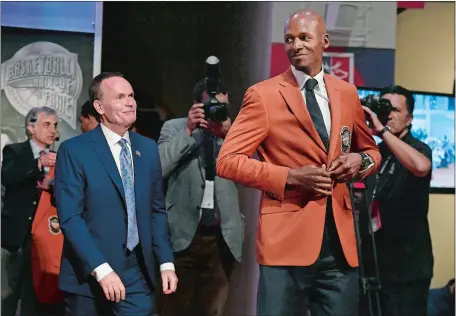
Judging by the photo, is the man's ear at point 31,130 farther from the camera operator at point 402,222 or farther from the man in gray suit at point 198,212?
the camera operator at point 402,222

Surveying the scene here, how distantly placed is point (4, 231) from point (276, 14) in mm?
1738

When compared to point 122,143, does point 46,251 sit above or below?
below

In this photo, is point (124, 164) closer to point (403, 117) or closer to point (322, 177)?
point (322, 177)

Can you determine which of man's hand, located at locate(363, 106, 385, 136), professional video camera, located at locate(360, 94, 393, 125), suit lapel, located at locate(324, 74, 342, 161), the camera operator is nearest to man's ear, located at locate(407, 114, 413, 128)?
the camera operator

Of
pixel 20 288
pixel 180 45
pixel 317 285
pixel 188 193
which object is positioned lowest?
pixel 20 288

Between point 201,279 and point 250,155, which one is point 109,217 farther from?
point 201,279

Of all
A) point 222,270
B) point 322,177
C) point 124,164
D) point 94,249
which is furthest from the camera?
point 222,270

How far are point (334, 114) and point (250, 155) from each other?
0.32 meters

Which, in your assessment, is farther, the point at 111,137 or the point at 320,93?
the point at 111,137

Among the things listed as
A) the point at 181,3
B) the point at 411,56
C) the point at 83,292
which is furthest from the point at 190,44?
the point at 83,292

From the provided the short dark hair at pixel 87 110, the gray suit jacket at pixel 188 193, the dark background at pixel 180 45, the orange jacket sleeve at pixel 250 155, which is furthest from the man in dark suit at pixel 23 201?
the orange jacket sleeve at pixel 250 155

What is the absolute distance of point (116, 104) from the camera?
8.41 ft

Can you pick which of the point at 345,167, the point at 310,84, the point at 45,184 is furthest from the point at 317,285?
the point at 45,184

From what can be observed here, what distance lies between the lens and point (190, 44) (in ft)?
10.7
